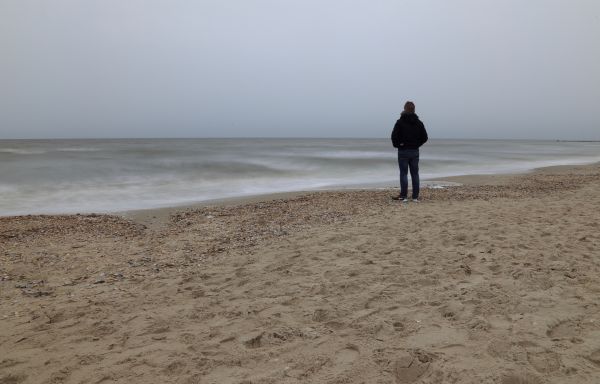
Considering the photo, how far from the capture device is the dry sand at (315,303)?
2.86m

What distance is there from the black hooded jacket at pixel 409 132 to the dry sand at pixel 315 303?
2.48 m

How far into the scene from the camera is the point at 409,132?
9.02 metres

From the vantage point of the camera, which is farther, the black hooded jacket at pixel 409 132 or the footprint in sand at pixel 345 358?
the black hooded jacket at pixel 409 132

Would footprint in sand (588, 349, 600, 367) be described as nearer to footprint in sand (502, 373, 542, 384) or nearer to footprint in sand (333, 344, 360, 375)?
footprint in sand (502, 373, 542, 384)

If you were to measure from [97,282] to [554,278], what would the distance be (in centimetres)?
462

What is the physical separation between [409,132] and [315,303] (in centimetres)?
603

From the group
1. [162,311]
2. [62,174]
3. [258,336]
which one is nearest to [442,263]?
[258,336]

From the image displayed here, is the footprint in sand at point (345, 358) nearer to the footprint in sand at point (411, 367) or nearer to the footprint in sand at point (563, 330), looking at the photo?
the footprint in sand at point (411, 367)

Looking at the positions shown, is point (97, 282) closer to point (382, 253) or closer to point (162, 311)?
point (162, 311)

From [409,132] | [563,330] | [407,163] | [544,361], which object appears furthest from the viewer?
[407,163]

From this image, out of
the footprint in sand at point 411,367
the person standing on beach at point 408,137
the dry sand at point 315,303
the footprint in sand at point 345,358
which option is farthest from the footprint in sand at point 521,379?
the person standing on beach at point 408,137

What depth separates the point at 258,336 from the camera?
3281mm

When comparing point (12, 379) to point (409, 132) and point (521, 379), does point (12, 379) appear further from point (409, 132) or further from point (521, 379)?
point (409, 132)

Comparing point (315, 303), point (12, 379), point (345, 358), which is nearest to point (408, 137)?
point (315, 303)
